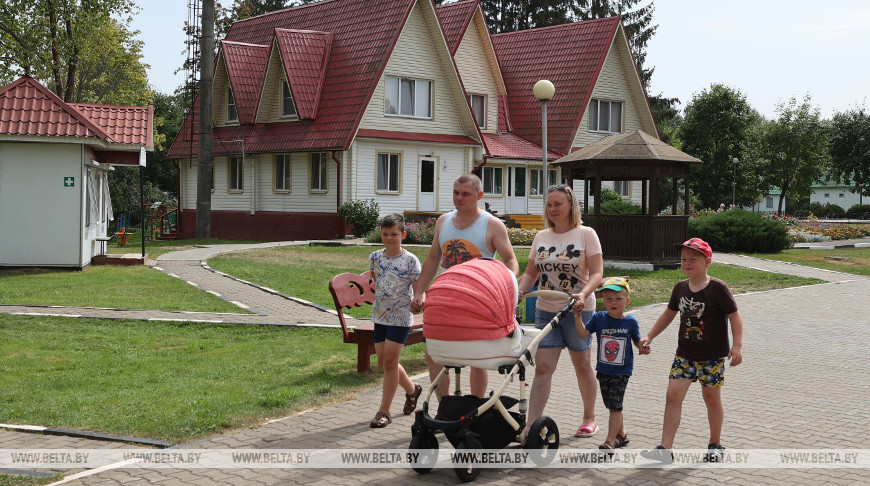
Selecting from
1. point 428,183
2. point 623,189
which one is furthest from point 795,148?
point 428,183

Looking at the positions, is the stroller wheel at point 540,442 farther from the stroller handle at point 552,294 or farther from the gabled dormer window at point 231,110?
the gabled dormer window at point 231,110

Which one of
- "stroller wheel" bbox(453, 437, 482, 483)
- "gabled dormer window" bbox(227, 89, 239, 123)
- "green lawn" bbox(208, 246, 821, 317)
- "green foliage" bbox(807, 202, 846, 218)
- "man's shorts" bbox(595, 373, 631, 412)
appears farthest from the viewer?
"green foliage" bbox(807, 202, 846, 218)

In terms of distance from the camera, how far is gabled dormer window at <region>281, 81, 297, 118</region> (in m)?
35.2

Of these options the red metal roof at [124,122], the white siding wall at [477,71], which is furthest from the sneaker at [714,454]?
the white siding wall at [477,71]

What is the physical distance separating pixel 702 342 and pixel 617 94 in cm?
3639

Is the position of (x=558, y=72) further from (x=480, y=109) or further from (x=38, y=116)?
(x=38, y=116)

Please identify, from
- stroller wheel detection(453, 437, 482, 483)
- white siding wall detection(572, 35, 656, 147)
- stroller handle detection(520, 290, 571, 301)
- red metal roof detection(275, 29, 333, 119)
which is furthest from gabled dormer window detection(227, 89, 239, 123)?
stroller wheel detection(453, 437, 482, 483)

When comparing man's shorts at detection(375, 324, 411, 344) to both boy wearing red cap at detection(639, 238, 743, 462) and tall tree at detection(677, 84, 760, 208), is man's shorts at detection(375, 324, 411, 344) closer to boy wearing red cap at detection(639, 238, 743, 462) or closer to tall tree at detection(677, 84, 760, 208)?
boy wearing red cap at detection(639, 238, 743, 462)

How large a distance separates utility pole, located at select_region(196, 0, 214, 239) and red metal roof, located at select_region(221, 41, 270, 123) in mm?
1554

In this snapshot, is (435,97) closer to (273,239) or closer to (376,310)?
(273,239)

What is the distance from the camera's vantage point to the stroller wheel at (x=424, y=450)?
618 cm

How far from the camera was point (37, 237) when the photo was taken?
20.0 meters

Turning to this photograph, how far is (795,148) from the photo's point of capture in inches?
2670

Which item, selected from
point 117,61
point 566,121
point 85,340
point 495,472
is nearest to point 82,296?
point 85,340
